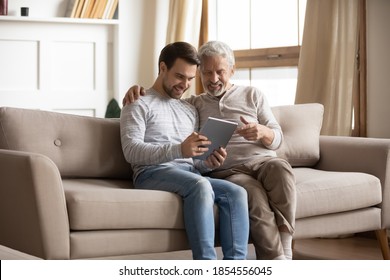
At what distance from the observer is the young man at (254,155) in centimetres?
286

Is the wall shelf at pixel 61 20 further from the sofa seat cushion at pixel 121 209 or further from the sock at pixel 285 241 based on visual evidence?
the sock at pixel 285 241

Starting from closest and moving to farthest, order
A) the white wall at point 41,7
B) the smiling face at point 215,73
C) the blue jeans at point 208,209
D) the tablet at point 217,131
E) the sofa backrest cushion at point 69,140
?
the blue jeans at point 208,209 < the tablet at point 217,131 < the sofa backrest cushion at point 69,140 < the smiling face at point 215,73 < the white wall at point 41,7

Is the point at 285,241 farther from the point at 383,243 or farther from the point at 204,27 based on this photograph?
the point at 204,27

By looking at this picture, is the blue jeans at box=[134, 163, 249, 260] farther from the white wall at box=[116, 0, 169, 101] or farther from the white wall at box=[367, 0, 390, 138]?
the white wall at box=[116, 0, 169, 101]

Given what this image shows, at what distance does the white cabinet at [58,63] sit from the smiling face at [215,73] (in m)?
2.51

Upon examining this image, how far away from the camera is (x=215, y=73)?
10.3 feet

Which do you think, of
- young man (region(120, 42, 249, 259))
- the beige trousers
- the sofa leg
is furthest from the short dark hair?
the sofa leg

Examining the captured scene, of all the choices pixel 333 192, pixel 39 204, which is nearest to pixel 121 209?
pixel 39 204

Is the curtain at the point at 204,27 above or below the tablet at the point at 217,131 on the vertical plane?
above

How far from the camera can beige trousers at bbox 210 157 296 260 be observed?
2.84 m

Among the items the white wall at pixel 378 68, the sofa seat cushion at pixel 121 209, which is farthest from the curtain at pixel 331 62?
the sofa seat cushion at pixel 121 209

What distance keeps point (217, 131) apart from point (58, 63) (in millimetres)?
2958

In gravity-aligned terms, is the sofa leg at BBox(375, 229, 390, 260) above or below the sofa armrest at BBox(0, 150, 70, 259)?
below

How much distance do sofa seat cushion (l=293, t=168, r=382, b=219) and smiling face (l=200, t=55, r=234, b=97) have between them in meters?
0.53
